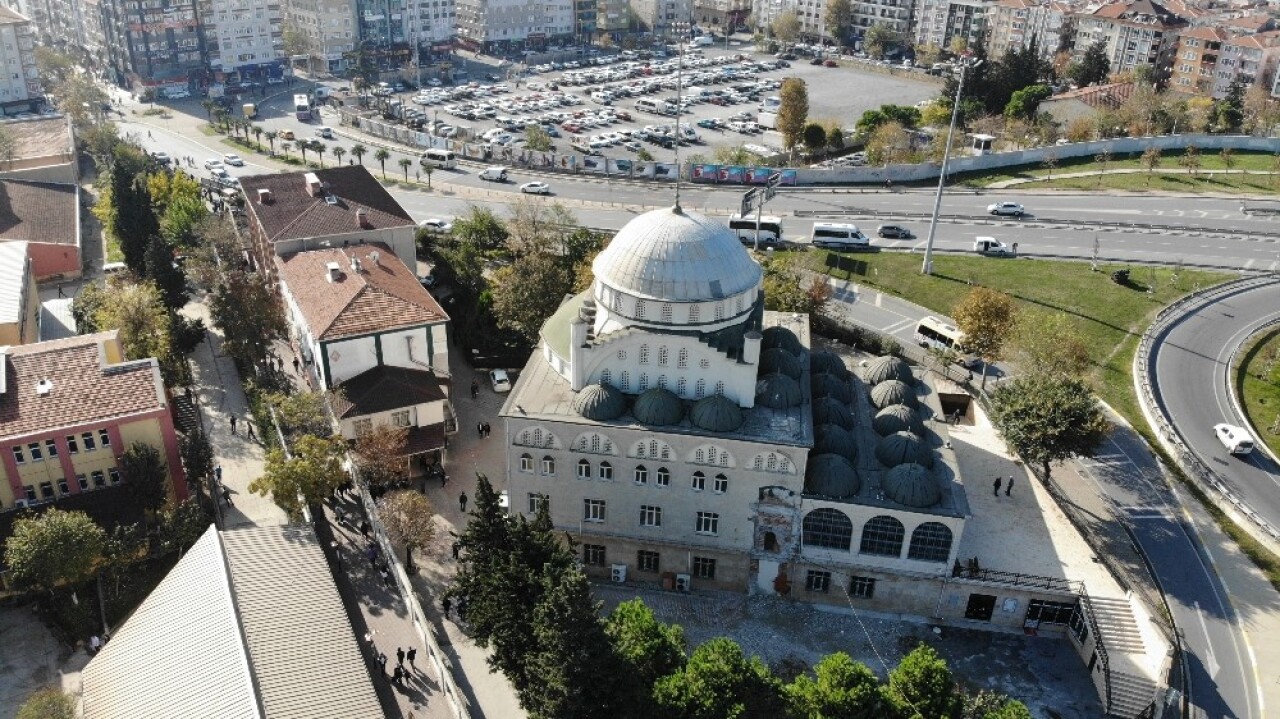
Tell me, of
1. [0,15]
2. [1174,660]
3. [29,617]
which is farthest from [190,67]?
[1174,660]

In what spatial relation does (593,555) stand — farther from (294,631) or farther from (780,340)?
(294,631)

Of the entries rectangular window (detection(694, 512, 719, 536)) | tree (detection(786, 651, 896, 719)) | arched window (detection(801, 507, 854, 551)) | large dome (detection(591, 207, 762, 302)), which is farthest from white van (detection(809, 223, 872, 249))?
tree (detection(786, 651, 896, 719))

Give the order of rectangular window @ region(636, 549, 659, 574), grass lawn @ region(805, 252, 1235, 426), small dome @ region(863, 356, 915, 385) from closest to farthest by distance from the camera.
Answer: rectangular window @ region(636, 549, 659, 574), small dome @ region(863, 356, 915, 385), grass lawn @ region(805, 252, 1235, 426)

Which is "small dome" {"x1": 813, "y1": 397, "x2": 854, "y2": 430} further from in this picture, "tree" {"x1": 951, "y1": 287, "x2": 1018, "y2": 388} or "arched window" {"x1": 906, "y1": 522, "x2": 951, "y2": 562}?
"tree" {"x1": 951, "y1": 287, "x2": 1018, "y2": 388}

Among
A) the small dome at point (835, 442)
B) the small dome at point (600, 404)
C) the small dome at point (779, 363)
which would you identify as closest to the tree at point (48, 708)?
the small dome at point (600, 404)

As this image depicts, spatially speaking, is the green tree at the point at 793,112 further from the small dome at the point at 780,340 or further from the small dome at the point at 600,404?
the small dome at the point at 600,404
